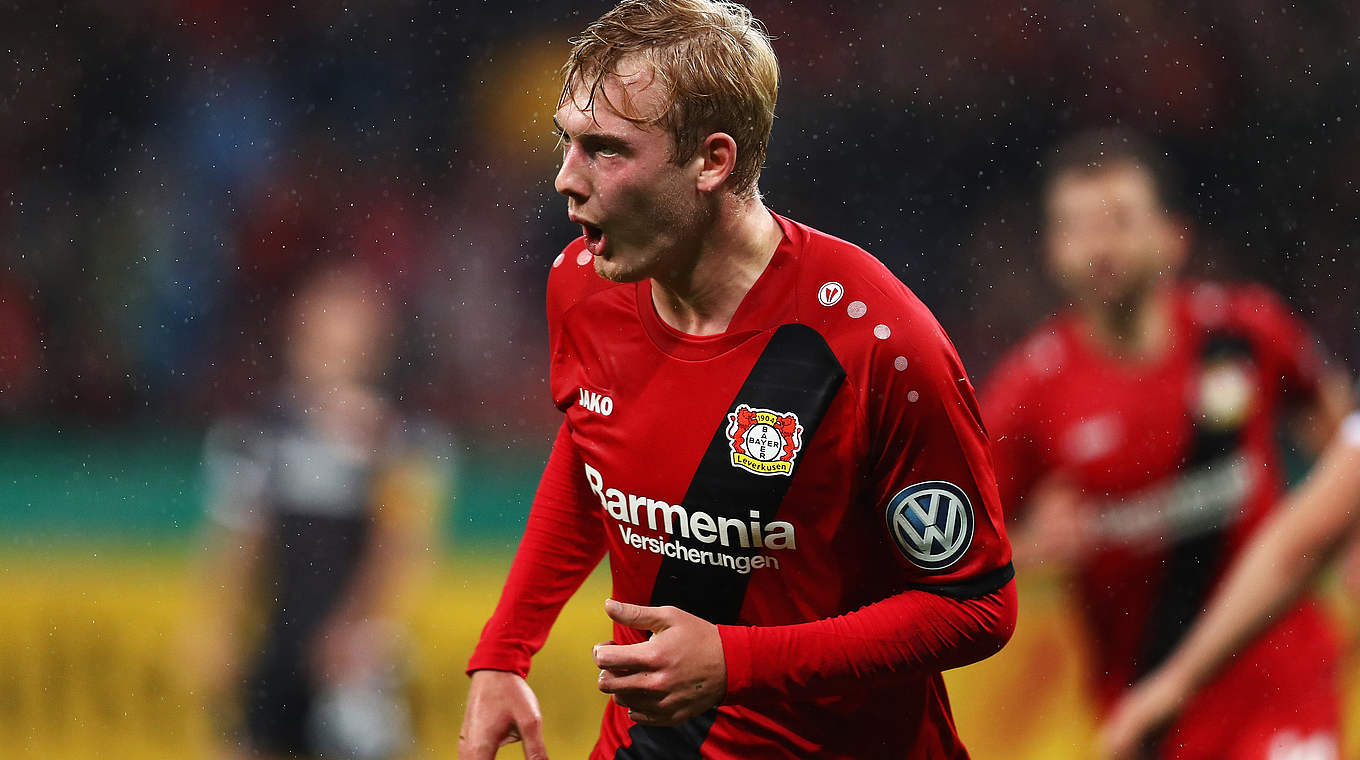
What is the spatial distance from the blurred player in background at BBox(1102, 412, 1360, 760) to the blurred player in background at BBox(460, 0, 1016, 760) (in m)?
1.54

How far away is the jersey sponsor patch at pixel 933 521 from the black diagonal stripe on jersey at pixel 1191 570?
7.92 feet

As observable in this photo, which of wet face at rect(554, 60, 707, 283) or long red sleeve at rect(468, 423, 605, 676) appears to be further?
long red sleeve at rect(468, 423, 605, 676)

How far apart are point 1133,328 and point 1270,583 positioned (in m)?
0.85

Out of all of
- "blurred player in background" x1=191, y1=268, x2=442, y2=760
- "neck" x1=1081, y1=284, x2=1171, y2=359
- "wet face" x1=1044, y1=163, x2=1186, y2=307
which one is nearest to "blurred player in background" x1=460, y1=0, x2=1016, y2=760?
"neck" x1=1081, y1=284, x2=1171, y2=359

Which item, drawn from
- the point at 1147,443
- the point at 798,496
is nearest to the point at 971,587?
the point at 798,496

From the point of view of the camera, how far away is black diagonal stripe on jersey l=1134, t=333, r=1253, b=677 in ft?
12.5

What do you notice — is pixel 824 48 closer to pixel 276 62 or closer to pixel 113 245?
pixel 276 62

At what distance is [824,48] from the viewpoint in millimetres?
6266

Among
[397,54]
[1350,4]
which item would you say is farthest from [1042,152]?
[397,54]

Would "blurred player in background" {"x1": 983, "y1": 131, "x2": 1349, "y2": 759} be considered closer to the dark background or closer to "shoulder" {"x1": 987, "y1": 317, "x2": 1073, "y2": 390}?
"shoulder" {"x1": 987, "y1": 317, "x2": 1073, "y2": 390}

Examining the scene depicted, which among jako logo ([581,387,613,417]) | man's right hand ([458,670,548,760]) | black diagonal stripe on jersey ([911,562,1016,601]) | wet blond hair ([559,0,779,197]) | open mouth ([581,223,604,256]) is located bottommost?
man's right hand ([458,670,548,760])

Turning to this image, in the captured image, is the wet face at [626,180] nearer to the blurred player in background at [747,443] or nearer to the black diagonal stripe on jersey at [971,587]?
the blurred player in background at [747,443]

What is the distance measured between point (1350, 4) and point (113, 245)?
5.56 m

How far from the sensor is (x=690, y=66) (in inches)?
64.8
